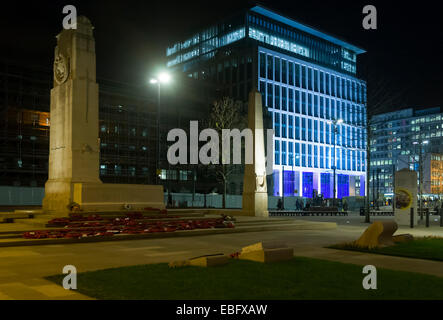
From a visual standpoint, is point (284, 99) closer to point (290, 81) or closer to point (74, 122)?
point (290, 81)

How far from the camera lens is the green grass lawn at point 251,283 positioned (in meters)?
7.59

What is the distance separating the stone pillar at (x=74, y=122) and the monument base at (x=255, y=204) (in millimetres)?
10155

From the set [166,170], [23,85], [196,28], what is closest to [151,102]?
[166,170]

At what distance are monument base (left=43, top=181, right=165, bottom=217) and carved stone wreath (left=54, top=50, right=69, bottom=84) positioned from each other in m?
5.63

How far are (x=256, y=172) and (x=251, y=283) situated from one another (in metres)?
20.4

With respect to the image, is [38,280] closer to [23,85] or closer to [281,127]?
[23,85]

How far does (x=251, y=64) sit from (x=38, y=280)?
87373mm

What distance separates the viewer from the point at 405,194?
2944 centimetres

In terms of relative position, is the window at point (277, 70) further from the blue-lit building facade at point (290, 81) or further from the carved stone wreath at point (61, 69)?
the carved stone wreath at point (61, 69)

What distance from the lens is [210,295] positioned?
→ 745 centimetres

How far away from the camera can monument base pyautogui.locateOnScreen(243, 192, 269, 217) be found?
2877 cm

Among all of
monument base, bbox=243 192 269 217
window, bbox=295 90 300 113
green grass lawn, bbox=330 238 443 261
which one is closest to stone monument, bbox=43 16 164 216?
monument base, bbox=243 192 269 217
